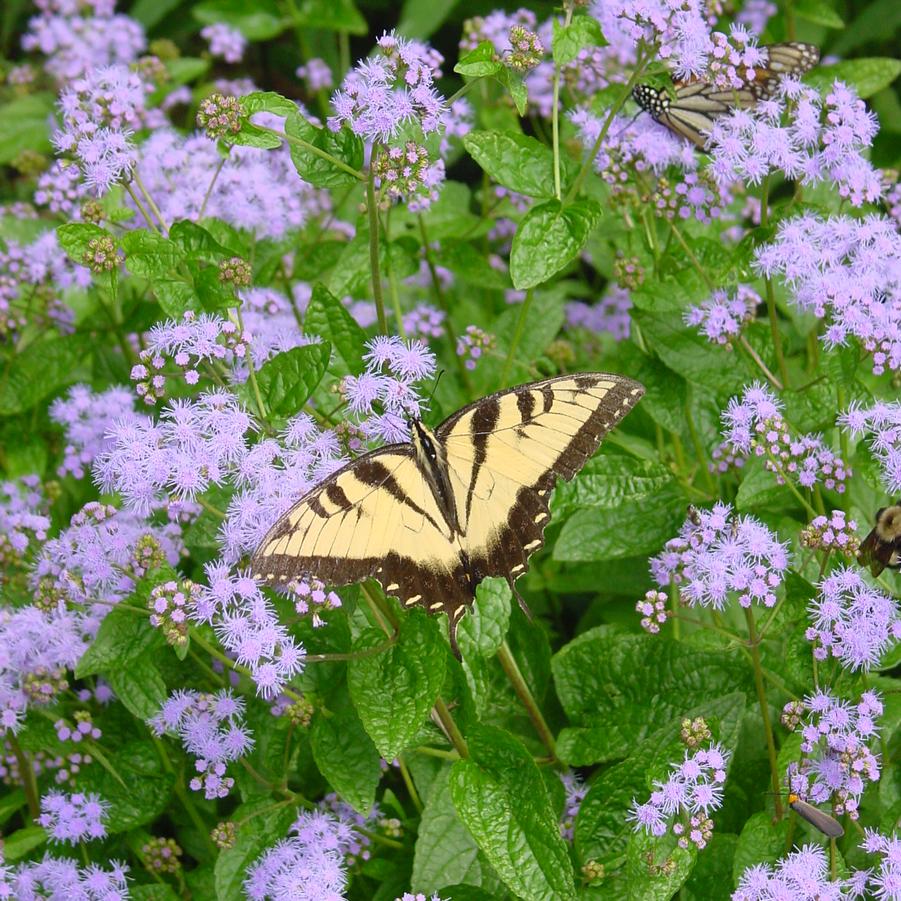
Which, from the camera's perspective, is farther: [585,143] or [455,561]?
[585,143]

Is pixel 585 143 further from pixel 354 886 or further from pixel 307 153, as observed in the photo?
pixel 354 886

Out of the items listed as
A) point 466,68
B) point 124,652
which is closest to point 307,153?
point 466,68

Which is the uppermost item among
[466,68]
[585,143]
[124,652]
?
[466,68]

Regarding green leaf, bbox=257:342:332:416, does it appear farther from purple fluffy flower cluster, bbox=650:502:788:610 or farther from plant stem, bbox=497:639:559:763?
purple fluffy flower cluster, bbox=650:502:788:610

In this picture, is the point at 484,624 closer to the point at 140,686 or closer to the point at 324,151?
the point at 140,686

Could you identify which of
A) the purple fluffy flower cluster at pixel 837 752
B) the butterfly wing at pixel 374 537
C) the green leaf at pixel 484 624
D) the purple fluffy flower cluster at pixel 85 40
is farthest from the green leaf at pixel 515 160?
the purple fluffy flower cluster at pixel 85 40

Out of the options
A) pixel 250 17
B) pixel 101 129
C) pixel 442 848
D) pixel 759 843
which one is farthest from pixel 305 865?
pixel 250 17

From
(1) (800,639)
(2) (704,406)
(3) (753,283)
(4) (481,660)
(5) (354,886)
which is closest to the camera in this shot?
(1) (800,639)

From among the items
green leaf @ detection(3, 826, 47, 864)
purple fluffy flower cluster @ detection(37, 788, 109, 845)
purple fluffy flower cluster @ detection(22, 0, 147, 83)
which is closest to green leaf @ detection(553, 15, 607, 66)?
purple fluffy flower cluster @ detection(37, 788, 109, 845)
